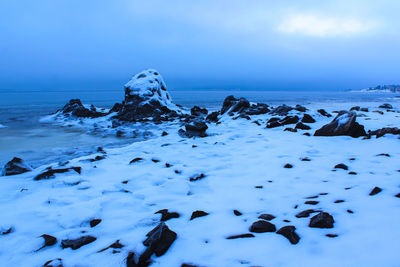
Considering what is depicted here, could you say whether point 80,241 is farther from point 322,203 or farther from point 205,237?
point 322,203

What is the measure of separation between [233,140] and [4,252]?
22.1ft

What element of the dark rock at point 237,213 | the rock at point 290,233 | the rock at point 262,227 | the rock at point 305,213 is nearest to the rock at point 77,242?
the dark rock at point 237,213

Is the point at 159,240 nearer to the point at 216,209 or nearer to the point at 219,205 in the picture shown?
the point at 216,209

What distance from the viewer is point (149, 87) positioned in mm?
23094

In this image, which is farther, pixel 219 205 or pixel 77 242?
pixel 219 205

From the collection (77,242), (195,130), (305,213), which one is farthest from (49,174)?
(195,130)

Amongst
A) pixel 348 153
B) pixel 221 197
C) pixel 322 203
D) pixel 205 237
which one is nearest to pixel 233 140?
pixel 348 153

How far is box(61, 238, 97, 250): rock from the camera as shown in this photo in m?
2.75

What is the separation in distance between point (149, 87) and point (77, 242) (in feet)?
70.1

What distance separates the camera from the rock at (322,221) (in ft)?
8.66

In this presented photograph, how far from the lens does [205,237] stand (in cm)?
270

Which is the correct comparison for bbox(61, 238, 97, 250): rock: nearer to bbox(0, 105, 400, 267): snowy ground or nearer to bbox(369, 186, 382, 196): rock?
bbox(0, 105, 400, 267): snowy ground

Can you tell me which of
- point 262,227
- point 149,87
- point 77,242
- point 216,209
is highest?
point 149,87

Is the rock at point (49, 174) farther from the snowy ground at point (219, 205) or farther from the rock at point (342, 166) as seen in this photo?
the rock at point (342, 166)
